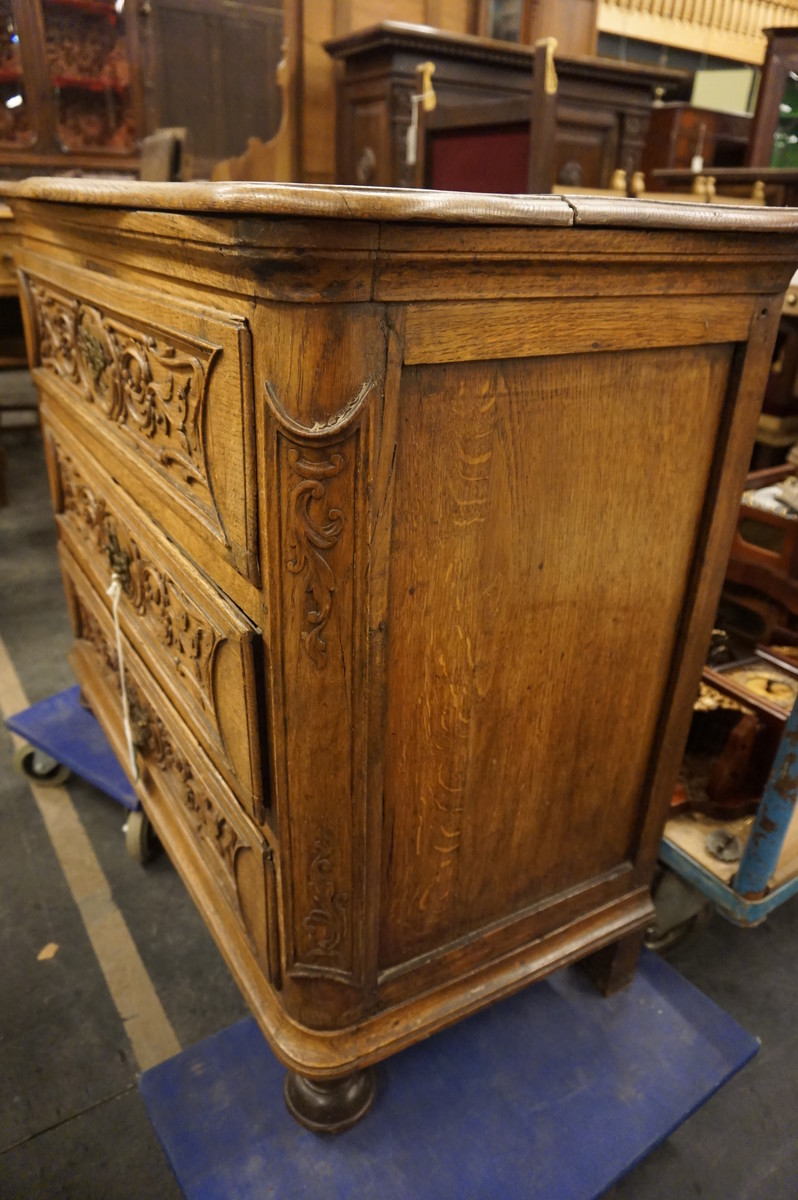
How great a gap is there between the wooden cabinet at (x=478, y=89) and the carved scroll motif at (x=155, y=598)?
2387mm

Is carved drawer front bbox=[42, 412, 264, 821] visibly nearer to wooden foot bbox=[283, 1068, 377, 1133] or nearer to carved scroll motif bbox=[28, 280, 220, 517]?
carved scroll motif bbox=[28, 280, 220, 517]

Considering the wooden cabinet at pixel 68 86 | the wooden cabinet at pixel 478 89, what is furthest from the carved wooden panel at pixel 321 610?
the wooden cabinet at pixel 68 86

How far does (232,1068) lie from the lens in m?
1.12

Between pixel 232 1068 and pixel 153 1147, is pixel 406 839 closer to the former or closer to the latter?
pixel 232 1068

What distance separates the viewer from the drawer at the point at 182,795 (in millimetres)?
979

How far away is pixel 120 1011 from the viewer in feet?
4.66

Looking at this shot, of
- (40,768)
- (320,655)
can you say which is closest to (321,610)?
(320,655)

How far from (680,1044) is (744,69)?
7.38 metres

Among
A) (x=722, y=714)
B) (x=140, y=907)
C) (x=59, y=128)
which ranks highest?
(x=59, y=128)

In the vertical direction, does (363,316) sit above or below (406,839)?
above

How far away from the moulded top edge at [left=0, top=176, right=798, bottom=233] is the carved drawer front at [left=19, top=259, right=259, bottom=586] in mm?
97

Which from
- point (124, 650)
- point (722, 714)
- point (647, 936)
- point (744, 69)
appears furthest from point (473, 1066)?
point (744, 69)

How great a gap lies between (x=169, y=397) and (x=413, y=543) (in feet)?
1.11

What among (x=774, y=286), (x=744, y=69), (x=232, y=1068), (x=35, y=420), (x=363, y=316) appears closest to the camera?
(x=363, y=316)
